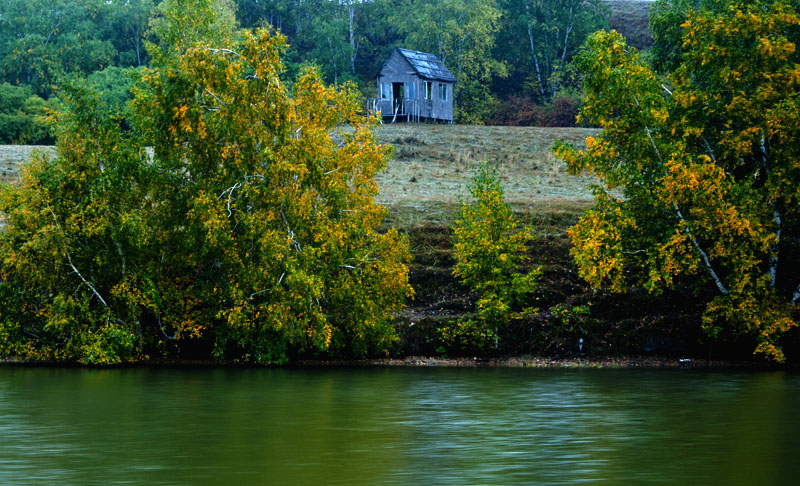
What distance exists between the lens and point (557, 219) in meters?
52.6

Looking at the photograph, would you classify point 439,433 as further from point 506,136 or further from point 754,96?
point 506,136

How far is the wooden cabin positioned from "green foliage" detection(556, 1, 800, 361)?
48.3m

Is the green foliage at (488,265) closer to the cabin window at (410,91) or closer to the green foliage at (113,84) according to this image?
the green foliage at (113,84)

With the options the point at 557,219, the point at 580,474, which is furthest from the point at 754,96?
the point at 580,474

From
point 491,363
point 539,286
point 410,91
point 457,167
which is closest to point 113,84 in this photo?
point 410,91

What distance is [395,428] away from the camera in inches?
934

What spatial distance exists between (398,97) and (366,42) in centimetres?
2625

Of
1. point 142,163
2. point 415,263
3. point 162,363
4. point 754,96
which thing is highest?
point 754,96

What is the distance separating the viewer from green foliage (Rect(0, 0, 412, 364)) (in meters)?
37.9

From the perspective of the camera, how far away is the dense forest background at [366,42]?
97.9m

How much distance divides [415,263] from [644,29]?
91149mm

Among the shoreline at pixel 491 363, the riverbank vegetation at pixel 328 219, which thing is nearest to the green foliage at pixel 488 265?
the riverbank vegetation at pixel 328 219

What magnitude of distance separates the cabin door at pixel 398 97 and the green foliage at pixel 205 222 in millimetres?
50397

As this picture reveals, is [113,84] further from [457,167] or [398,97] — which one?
[457,167]
